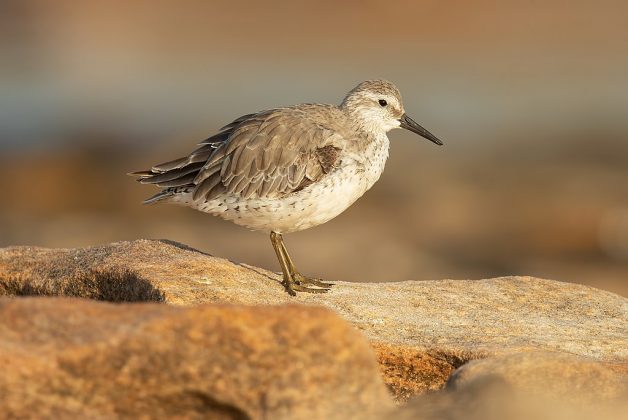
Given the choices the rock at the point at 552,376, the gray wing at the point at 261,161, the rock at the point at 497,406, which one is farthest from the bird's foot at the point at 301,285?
the rock at the point at 497,406

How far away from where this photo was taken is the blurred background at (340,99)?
2030 centimetres

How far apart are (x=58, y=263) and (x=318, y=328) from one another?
15.5 feet

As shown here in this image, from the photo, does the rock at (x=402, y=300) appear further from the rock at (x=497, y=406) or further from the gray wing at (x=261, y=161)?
the rock at (x=497, y=406)

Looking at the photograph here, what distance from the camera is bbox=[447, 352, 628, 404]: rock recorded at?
20.0 ft

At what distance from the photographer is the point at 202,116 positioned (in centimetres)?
3123

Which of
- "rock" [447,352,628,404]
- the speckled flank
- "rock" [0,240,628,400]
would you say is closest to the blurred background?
the speckled flank

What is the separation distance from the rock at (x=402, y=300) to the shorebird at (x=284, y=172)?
1.69ft

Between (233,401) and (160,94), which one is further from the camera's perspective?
(160,94)

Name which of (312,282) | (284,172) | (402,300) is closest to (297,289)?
(312,282)

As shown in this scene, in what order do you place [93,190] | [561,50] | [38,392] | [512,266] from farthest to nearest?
[561,50]
[93,190]
[512,266]
[38,392]

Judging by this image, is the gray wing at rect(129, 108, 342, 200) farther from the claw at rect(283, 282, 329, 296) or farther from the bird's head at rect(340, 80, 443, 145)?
the claw at rect(283, 282, 329, 296)

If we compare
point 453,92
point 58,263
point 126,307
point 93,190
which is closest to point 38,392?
point 126,307

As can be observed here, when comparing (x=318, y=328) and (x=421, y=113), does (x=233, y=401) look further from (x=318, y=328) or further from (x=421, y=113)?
(x=421, y=113)

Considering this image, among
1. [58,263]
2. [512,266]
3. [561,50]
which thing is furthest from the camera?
[561,50]
